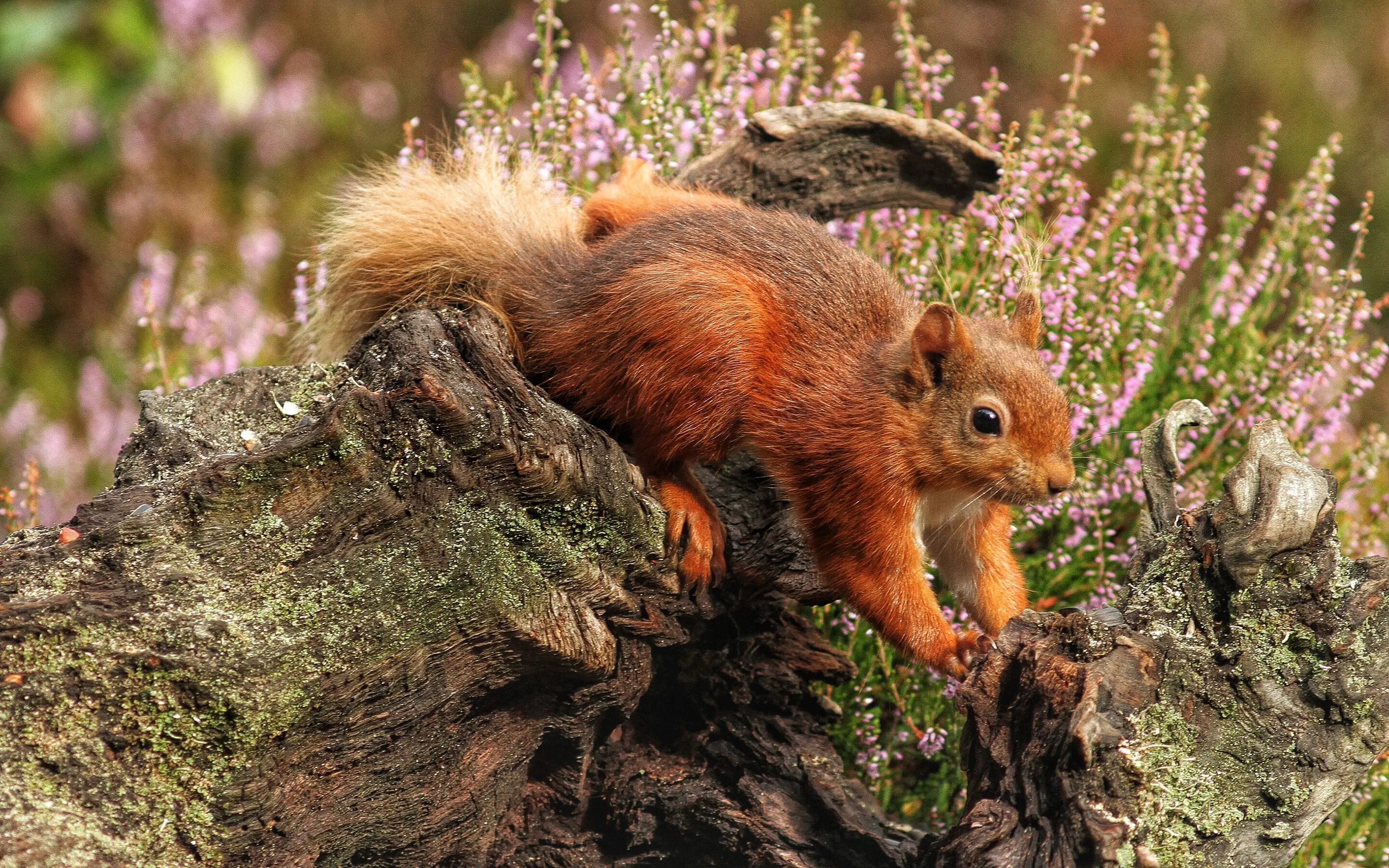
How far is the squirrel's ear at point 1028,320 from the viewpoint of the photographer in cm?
259

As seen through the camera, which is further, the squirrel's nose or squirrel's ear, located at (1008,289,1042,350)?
squirrel's ear, located at (1008,289,1042,350)

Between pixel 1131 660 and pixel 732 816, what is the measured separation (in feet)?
2.59

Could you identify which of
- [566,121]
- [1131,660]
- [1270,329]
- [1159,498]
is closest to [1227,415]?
[1159,498]

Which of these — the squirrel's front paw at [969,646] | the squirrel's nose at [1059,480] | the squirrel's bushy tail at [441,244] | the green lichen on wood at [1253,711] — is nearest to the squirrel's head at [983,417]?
the squirrel's nose at [1059,480]

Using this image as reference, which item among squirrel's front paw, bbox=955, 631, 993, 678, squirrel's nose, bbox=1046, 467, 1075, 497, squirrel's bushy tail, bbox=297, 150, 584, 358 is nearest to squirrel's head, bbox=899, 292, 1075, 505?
squirrel's nose, bbox=1046, 467, 1075, 497

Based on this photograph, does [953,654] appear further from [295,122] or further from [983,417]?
[295,122]

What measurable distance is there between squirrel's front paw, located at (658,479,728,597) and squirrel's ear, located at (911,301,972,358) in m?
0.49

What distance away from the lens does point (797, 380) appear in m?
2.47

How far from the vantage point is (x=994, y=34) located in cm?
751

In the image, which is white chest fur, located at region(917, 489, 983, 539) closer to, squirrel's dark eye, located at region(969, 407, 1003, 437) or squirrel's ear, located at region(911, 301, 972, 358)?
squirrel's dark eye, located at region(969, 407, 1003, 437)

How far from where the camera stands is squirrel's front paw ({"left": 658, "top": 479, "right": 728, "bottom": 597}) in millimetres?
2377

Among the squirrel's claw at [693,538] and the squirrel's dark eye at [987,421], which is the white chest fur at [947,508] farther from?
the squirrel's claw at [693,538]

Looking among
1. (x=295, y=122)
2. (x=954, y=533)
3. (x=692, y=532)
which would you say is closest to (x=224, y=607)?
(x=692, y=532)

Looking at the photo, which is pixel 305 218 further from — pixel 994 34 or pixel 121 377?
pixel 994 34
